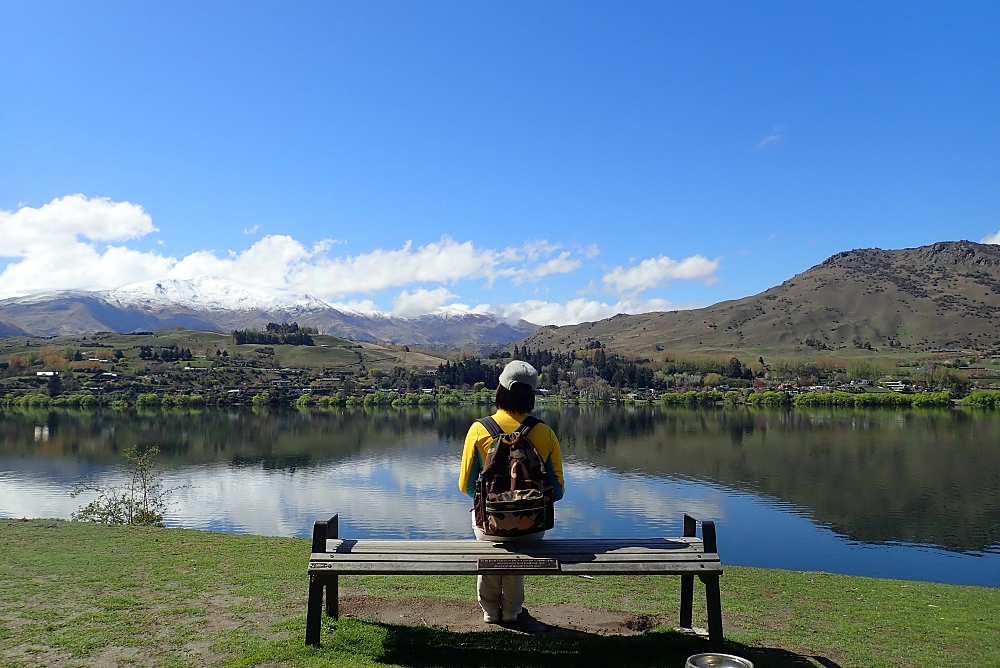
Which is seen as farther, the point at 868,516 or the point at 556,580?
the point at 868,516

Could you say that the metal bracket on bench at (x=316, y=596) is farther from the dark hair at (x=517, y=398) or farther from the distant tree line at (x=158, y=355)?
the distant tree line at (x=158, y=355)

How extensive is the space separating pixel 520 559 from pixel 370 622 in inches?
97.5

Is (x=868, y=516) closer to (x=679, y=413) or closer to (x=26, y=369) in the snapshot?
(x=679, y=413)

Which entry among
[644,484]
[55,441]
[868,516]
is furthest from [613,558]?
[55,441]

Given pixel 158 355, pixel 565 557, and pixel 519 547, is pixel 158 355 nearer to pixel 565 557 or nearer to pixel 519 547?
pixel 519 547

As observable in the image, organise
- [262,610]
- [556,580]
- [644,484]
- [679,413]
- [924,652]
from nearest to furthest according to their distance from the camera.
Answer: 1. [924,652]
2. [262,610]
3. [556,580]
4. [644,484]
5. [679,413]

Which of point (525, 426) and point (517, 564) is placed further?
point (525, 426)

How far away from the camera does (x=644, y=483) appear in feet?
150

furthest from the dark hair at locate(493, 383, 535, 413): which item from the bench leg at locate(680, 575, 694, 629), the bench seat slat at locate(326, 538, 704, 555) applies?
the bench leg at locate(680, 575, 694, 629)

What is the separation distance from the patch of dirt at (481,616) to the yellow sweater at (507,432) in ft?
5.68

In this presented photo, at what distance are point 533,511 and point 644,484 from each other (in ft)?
132

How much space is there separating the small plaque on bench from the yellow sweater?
35.9 inches

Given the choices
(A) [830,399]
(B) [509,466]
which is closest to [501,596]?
(B) [509,466]

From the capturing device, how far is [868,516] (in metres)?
35.0
